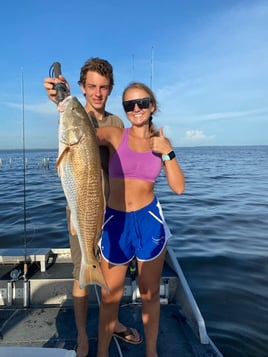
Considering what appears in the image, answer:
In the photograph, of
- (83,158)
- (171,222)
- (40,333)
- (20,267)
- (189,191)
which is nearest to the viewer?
(83,158)

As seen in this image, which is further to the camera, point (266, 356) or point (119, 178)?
point (266, 356)

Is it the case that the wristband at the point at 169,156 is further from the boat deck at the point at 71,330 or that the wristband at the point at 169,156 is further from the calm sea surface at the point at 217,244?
the calm sea surface at the point at 217,244

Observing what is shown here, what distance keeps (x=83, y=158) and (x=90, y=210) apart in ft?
1.36

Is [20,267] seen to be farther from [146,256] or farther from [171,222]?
[171,222]

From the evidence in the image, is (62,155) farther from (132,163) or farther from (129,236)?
(129,236)

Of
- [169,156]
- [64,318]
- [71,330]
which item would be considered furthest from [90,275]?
[64,318]

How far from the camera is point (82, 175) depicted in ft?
7.91

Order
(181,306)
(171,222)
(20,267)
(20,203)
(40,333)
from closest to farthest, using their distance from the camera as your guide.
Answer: (40,333)
(181,306)
(20,267)
(171,222)
(20,203)

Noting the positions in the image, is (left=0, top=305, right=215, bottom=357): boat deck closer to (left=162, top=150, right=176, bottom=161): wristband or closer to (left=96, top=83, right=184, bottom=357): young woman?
(left=96, top=83, right=184, bottom=357): young woman

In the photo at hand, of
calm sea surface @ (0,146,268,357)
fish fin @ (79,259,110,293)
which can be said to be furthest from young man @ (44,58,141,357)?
calm sea surface @ (0,146,268,357)

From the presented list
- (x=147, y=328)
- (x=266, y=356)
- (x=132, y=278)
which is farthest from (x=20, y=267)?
(x=266, y=356)

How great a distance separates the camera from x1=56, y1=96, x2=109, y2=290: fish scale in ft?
7.87

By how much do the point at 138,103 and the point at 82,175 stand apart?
0.97 m

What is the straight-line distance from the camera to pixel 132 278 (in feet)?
14.6
